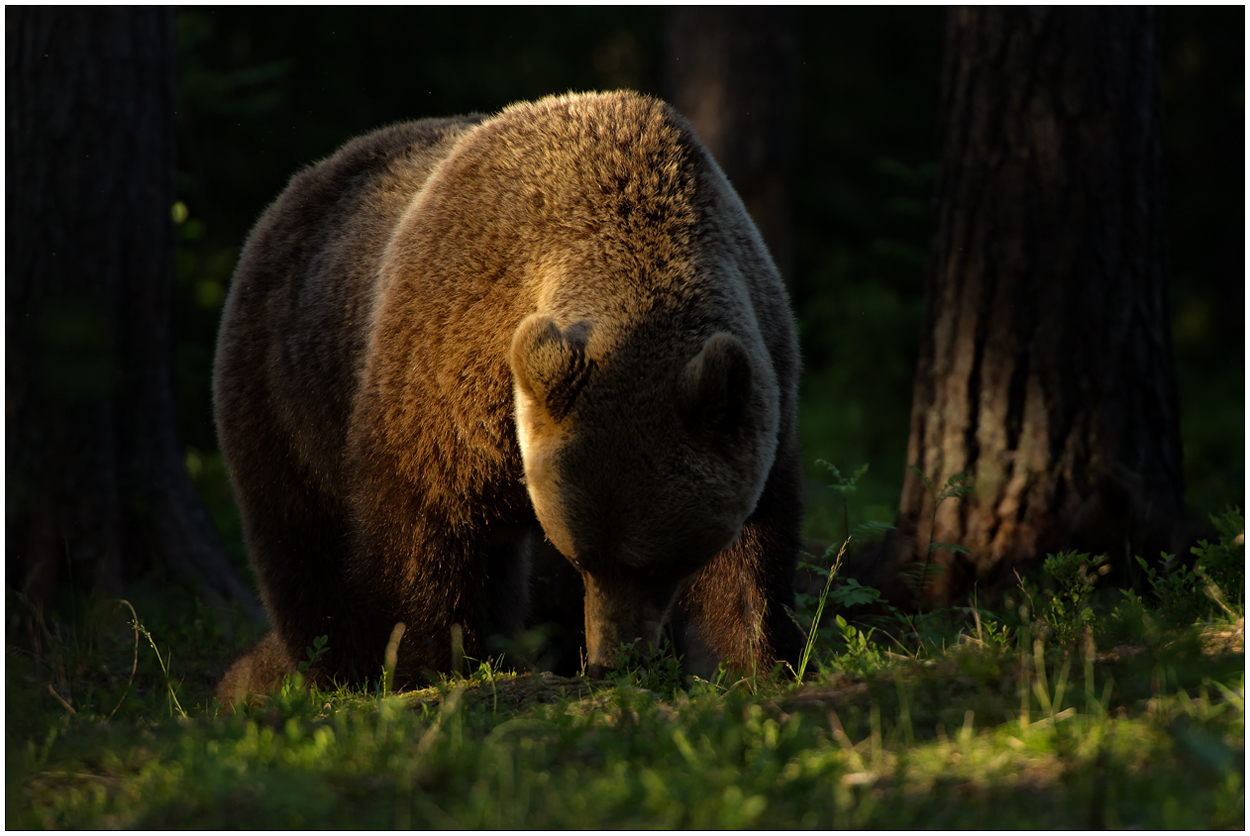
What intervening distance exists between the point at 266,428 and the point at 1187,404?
12.2 m

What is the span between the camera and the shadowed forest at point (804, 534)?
2.73 meters

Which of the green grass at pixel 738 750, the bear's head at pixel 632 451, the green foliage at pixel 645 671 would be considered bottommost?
the green foliage at pixel 645 671

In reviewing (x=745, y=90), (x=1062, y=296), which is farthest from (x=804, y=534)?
(x=745, y=90)

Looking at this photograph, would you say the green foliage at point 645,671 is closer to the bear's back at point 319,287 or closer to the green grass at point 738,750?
the green grass at point 738,750

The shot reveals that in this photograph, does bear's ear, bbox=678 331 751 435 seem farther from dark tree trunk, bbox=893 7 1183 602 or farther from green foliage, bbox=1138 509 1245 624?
dark tree trunk, bbox=893 7 1183 602

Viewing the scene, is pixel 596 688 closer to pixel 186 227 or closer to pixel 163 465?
pixel 163 465

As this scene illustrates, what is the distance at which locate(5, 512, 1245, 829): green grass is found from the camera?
2.57 meters

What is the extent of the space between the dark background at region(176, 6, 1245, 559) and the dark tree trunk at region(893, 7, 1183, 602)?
2.33 meters

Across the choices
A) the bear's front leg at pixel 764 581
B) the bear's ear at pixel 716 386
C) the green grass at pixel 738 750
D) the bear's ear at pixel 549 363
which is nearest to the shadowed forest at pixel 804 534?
the green grass at pixel 738 750

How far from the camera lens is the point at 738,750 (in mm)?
2904

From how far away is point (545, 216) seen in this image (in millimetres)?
4355

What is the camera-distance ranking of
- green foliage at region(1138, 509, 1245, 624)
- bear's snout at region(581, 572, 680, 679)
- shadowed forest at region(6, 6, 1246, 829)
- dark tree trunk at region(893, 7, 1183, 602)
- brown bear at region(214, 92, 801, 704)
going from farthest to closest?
dark tree trunk at region(893, 7, 1183, 602)
green foliage at region(1138, 509, 1245, 624)
bear's snout at region(581, 572, 680, 679)
brown bear at region(214, 92, 801, 704)
shadowed forest at region(6, 6, 1246, 829)

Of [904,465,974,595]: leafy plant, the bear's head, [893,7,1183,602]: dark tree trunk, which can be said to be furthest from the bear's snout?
[893,7,1183,602]: dark tree trunk

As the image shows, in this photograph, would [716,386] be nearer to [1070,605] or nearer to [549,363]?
[549,363]
